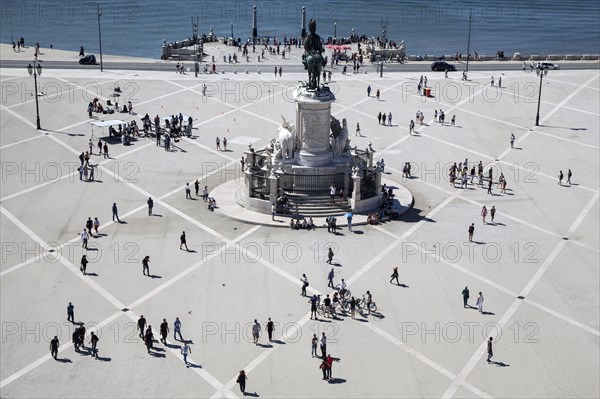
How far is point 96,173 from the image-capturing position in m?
54.9

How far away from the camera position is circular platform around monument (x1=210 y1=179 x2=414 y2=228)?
154ft

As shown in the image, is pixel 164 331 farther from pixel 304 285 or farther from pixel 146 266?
pixel 304 285

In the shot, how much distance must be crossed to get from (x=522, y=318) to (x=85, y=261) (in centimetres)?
1912

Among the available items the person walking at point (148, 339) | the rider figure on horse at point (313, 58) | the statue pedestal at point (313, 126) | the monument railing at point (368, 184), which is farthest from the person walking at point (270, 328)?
the rider figure on horse at point (313, 58)

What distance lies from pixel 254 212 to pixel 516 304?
16.0 m

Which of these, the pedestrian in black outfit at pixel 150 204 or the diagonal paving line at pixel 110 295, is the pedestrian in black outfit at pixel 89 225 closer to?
the diagonal paving line at pixel 110 295

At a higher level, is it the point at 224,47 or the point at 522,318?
the point at 224,47

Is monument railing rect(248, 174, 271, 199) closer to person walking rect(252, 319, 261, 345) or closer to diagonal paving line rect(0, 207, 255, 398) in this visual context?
diagonal paving line rect(0, 207, 255, 398)

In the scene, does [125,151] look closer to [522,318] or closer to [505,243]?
[505,243]

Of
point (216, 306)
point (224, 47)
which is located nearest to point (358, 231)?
point (216, 306)

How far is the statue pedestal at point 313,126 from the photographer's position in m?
48.4

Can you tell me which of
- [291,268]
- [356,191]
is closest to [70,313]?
[291,268]

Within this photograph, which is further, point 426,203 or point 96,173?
point 96,173

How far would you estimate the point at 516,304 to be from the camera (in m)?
38.1
